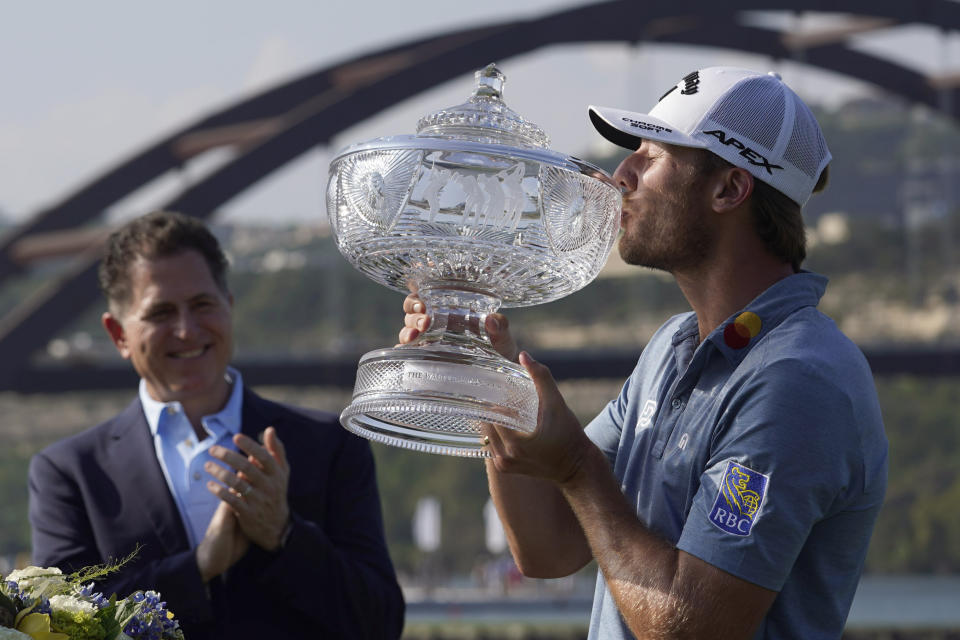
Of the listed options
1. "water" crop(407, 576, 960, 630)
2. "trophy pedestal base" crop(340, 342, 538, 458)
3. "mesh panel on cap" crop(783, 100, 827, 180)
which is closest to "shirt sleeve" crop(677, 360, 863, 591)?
"trophy pedestal base" crop(340, 342, 538, 458)

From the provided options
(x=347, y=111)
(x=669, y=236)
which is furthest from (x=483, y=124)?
(x=347, y=111)

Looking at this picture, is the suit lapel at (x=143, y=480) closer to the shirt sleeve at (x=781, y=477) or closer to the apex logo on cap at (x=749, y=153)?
the shirt sleeve at (x=781, y=477)

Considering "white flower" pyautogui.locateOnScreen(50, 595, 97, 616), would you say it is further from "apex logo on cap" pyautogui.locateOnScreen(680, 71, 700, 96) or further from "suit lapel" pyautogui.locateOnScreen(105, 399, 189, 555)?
"apex logo on cap" pyautogui.locateOnScreen(680, 71, 700, 96)

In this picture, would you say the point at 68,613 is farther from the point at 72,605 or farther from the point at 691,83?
the point at 691,83

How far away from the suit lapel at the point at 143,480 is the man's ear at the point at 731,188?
1.38 m

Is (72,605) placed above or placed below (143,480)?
above

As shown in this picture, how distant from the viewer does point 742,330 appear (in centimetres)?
233

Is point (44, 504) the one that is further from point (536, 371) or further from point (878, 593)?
point (878, 593)

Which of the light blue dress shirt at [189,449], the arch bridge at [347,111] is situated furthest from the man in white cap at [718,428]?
the arch bridge at [347,111]

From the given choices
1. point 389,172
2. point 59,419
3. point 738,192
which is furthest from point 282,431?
point 59,419

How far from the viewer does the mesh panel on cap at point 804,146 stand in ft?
7.96

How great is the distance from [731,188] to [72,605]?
125 cm

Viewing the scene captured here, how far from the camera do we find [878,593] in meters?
45.5

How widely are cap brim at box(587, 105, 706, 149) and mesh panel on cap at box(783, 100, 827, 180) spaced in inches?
6.4
